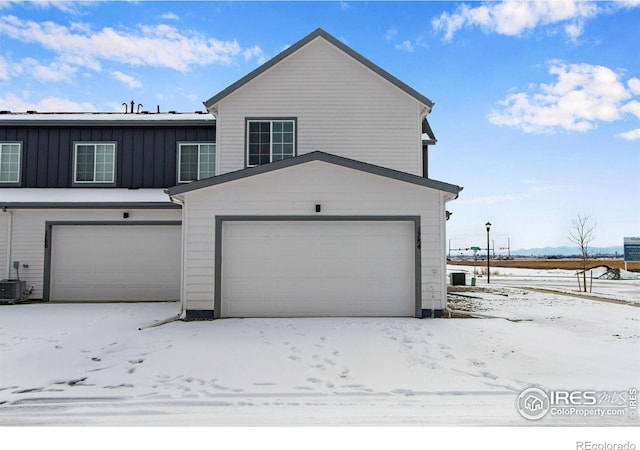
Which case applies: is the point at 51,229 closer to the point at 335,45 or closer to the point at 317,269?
the point at 317,269

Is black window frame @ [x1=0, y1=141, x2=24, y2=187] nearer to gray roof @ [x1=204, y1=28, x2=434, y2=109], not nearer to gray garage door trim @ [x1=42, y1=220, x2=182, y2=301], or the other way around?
gray garage door trim @ [x1=42, y1=220, x2=182, y2=301]

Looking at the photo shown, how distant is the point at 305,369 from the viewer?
232 inches

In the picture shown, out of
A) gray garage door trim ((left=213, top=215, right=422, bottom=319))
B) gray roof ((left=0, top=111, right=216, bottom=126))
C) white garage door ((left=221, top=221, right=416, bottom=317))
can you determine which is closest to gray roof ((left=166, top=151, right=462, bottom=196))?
gray garage door trim ((left=213, top=215, right=422, bottom=319))

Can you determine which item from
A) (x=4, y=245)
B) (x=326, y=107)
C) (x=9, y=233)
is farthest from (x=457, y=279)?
(x=4, y=245)

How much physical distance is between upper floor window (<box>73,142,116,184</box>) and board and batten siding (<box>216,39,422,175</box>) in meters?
4.74

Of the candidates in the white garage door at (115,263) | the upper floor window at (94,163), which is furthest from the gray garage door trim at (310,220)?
the upper floor window at (94,163)

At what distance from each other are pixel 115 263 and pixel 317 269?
23.5 feet

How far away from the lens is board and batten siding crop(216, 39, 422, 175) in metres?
12.5

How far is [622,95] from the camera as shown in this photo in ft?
43.8

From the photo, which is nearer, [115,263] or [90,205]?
[90,205]

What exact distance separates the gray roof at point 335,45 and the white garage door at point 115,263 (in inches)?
184

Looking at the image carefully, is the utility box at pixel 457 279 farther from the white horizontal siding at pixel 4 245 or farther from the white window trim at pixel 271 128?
the white horizontal siding at pixel 4 245
